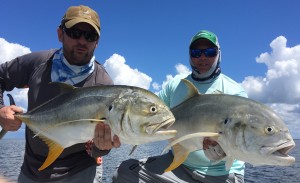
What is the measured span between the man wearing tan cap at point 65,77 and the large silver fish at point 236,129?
1.25 m

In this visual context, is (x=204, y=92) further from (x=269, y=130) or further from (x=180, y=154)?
(x=269, y=130)

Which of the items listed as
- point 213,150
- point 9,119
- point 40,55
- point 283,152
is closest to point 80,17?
point 40,55

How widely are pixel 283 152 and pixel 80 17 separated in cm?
313

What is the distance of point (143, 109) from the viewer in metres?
4.17

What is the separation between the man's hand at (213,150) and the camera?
4641 millimetres

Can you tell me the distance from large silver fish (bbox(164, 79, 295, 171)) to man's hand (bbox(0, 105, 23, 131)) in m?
1.92

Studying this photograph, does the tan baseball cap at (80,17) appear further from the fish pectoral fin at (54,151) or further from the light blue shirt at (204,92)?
the light blue shirt at (204,92)

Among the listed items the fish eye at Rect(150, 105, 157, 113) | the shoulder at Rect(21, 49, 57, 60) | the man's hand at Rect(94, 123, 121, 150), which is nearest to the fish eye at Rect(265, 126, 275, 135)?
the fish eye at Rect(150, 105, 157, 113)

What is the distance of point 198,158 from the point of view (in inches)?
249

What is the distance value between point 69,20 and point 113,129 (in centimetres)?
192

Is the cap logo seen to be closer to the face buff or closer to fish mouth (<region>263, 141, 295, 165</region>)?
the face buff

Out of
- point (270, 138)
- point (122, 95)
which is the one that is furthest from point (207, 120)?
point (122, 95)

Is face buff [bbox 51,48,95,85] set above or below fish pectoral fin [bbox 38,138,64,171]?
above

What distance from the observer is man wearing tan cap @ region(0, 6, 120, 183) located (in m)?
5.21
